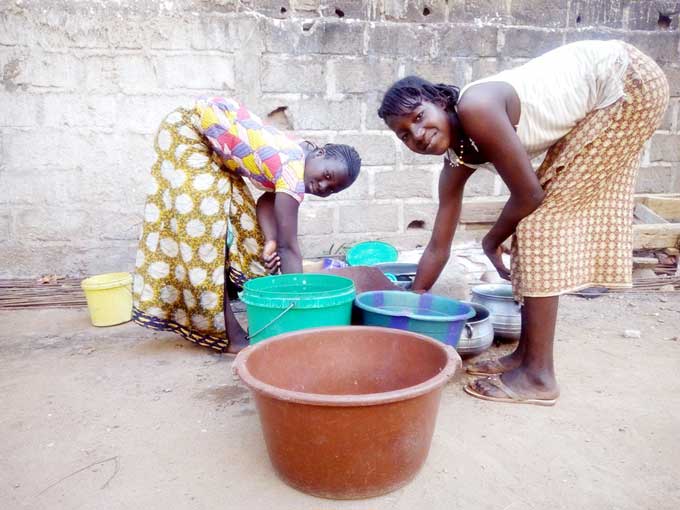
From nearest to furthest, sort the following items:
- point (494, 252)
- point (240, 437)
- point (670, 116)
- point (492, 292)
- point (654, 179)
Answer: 1. point (240, 437)
2. point (494, 252)
3. point (492, 292)
4. point (670, 116)
5. point (654, 179)

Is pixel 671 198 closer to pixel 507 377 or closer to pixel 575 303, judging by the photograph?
pixel 575 303

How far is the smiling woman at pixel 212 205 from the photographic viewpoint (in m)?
2.37

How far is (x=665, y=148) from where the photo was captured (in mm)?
4090

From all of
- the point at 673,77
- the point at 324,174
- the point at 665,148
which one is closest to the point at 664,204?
the point at 665,148

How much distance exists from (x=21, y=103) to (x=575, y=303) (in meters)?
3.75

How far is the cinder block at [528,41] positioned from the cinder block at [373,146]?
104cm

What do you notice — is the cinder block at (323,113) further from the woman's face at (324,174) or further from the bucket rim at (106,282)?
the bucket rim at (106,282)

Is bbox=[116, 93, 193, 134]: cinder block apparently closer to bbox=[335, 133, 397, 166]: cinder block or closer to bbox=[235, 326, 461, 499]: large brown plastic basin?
bbox=[335, 133, 397, 166]: cinder block

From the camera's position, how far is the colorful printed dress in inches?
94.7

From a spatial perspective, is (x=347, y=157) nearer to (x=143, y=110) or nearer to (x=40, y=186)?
(x=143, y=110)

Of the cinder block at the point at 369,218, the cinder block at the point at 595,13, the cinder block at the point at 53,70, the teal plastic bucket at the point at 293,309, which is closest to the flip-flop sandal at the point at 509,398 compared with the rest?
the teal plastic bucket at the point at 293,309

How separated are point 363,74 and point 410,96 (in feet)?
6.08

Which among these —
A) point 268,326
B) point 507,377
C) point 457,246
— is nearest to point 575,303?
point 457,246

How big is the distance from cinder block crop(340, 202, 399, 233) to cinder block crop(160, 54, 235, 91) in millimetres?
1168
